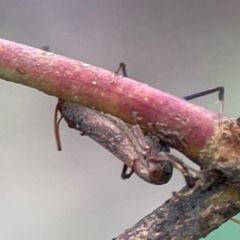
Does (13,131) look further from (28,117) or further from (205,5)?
(205,5)

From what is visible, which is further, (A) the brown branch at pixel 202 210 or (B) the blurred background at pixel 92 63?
(B) the blurred background at pixel 92 63

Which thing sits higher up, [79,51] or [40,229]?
[79,51]

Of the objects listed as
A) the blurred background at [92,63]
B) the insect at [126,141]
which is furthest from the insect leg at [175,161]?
the blurred background at [92,63]

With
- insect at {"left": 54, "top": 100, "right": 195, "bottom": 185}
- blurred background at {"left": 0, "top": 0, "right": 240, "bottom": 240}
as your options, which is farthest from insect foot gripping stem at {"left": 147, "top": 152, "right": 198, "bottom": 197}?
blurred background at {"left": 0, "top": 0, "right": 240, "bottom": 240}

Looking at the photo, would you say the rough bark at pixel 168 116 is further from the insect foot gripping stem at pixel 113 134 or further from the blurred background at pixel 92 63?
the blurred background at pixel 92 63

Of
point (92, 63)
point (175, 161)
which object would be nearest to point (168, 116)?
point (175, 161)

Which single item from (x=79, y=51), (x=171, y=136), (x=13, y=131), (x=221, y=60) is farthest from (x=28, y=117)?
(x=171, y=136)
